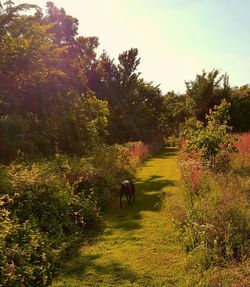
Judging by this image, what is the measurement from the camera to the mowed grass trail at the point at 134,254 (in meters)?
5.61

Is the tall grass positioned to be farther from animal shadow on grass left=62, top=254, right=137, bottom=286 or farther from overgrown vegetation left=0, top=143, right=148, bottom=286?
overgrown vegetation left=0, top=143, right=148, bottom=286

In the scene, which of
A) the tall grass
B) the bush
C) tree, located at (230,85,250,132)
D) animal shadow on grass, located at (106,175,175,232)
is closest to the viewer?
the bush

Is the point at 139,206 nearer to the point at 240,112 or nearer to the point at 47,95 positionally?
the point at 47,95

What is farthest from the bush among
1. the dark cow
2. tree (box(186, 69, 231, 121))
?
tree (box(186, 69, 231, 121))

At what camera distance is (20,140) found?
11.5 m

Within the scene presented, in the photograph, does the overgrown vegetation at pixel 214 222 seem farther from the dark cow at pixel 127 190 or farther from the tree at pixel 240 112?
the tree at pixel 240 112

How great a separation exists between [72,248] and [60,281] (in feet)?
4.70

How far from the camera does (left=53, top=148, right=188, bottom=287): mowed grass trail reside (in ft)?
18.4

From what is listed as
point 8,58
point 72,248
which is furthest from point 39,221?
point 8,58

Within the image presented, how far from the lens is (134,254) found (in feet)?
21.8

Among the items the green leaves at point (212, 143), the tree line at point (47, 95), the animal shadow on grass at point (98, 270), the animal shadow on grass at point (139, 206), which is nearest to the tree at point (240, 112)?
the tree line at point (47, 95)

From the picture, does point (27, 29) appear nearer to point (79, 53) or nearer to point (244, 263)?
point (244, 263)

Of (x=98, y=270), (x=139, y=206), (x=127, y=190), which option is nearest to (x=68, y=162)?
(x=127, y=190)

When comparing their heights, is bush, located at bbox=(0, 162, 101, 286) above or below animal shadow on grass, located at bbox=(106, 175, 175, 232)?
above
